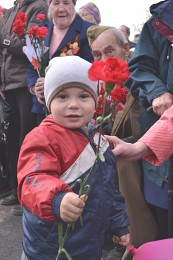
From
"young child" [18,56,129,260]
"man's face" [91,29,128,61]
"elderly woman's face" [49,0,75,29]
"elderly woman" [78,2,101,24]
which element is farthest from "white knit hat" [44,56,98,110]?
"elderly woman" [78,2,101,24]

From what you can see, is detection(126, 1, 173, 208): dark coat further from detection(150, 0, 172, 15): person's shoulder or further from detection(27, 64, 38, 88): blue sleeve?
detection(27, 64, 38, 88): blue sleeve

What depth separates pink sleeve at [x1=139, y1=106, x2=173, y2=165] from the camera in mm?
1854

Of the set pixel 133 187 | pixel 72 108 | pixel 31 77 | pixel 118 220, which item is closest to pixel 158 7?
pixel 72 108

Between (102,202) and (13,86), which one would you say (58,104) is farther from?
(13,86)

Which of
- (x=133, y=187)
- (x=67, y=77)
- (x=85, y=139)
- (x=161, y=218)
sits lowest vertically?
(x=161, y=218)

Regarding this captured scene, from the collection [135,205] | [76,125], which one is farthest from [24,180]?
[135,205]

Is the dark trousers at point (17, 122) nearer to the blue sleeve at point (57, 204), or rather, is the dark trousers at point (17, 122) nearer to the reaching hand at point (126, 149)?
the reaching hand at point (126, 149)

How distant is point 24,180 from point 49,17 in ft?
6.81

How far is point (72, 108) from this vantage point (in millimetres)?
1587

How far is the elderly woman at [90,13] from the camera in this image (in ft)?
14.2

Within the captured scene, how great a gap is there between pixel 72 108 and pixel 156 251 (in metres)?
0.64

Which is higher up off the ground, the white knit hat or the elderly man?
the white knit hat

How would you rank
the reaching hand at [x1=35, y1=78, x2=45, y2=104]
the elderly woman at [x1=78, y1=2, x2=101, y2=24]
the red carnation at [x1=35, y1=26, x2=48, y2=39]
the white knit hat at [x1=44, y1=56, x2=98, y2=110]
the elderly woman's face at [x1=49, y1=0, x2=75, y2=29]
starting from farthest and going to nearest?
the elderly woman at [x1=78, y1=2, x2=101, y2=24], the elderly woman's face at [x1=49, y1=0, x2=75, y2=29], the reaching hand at [x1=35, y1=78, x2=45, y2=104], the red carnation at [x1=35, y1=26, x2=48, y2=39], the white knit hat at [x1=44, y1=56, x2=98, y2=110]

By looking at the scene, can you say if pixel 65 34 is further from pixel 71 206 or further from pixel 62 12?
pixel 71 206
